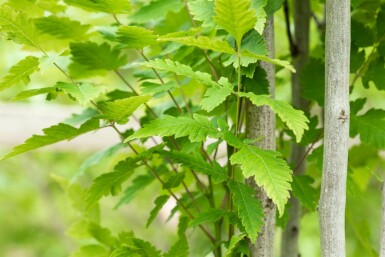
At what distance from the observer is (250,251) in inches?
28.7

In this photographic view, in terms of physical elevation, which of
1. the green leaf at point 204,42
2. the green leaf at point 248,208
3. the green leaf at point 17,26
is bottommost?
the green leaf at point 248,208

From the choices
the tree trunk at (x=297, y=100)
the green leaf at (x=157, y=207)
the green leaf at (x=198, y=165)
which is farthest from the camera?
the tree trunk at (x=297, y=100)

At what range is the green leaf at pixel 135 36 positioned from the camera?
0.66 m

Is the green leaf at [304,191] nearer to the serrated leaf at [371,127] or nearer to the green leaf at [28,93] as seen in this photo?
the serrated leaf at [371,127]

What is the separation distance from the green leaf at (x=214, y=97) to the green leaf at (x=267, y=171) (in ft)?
0.19

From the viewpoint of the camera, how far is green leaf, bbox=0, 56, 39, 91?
0.65m

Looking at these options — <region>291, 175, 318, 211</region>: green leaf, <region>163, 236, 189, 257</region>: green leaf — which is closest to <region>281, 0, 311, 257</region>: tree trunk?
<region>291, 175, 318, 211</region>: green leaf

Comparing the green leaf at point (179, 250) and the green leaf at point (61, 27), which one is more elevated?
the green leaf at point (61, 27)

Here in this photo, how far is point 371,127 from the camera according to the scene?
78 centimetres

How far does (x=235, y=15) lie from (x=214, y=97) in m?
0.08

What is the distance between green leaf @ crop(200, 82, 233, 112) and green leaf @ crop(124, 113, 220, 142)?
39 mm

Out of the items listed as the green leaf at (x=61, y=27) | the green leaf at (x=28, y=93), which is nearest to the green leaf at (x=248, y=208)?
the green leaf at (x=28, y=93)

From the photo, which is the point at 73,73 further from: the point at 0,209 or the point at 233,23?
the point at 0,209

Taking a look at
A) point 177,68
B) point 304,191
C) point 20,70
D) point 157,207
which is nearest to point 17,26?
point 20,70
